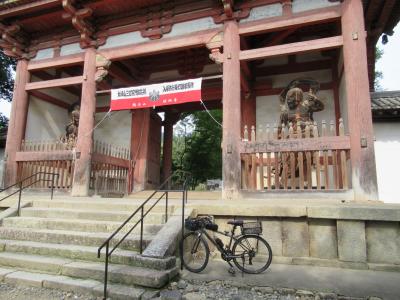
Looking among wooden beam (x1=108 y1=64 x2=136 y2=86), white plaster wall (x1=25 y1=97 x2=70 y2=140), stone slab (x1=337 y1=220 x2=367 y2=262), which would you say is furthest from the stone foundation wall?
white plaster wall (x1=25 y1=97 x2=70 y2=140)

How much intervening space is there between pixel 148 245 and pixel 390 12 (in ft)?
24.9

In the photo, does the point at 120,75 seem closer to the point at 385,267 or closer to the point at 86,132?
the point at 86,132

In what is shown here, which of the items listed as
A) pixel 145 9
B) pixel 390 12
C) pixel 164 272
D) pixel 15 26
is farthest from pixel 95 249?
pixel 390 12

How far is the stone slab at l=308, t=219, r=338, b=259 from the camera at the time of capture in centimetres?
476

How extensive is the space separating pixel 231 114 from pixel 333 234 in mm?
3140

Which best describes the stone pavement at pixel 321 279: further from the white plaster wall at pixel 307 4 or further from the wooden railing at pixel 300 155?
the white plaster wall at pixel 307 4

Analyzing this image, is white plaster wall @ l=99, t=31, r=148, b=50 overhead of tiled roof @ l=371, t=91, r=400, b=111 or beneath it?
overhead

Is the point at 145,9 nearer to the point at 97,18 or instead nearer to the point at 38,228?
the point at 97,18

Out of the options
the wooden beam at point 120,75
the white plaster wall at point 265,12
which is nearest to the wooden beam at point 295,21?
the white plaster wall at point 265,12

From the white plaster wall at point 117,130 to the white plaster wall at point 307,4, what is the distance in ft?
20.9

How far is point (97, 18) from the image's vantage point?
8.59 meters

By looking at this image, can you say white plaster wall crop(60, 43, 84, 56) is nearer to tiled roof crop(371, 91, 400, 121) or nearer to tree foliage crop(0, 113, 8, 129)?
tiled roof crop(371, 91, 400, 121)

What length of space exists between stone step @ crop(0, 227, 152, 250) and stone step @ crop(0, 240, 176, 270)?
0.32ft

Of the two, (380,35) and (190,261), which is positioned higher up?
(380,35)
